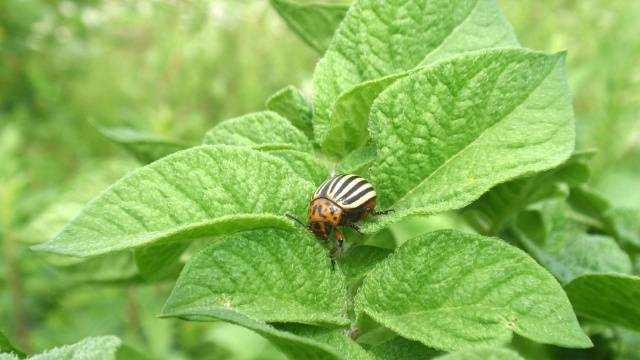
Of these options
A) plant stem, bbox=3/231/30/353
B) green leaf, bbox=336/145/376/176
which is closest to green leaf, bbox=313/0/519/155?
green leaf, bbox=336/145/376/176

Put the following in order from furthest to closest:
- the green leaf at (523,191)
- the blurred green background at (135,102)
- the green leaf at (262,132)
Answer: the blurred green background at (135,102)
the green leaf at (523,191)
the green leaf at (262,132)

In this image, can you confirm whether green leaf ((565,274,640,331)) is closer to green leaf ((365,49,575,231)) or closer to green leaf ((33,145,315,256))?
green leaf ((365,49,575,231))

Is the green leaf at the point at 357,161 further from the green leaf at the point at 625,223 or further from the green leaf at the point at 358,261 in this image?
the green leaf at the point at 625,223

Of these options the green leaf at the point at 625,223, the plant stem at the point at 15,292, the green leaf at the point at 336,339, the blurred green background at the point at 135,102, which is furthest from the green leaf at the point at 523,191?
the plant stem at the point at 15,292

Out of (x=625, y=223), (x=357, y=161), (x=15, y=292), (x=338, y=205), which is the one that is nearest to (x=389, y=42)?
(x=357, y=161)

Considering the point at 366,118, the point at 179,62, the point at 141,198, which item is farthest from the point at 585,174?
the point at 179,62

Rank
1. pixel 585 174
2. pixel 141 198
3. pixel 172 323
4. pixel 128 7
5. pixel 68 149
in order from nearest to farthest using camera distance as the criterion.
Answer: pixel 141 198
pixel 585 174
pixel 172 323
pixel 68 149
pixel 128 7

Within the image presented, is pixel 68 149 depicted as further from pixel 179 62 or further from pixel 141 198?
pixel 141 198
